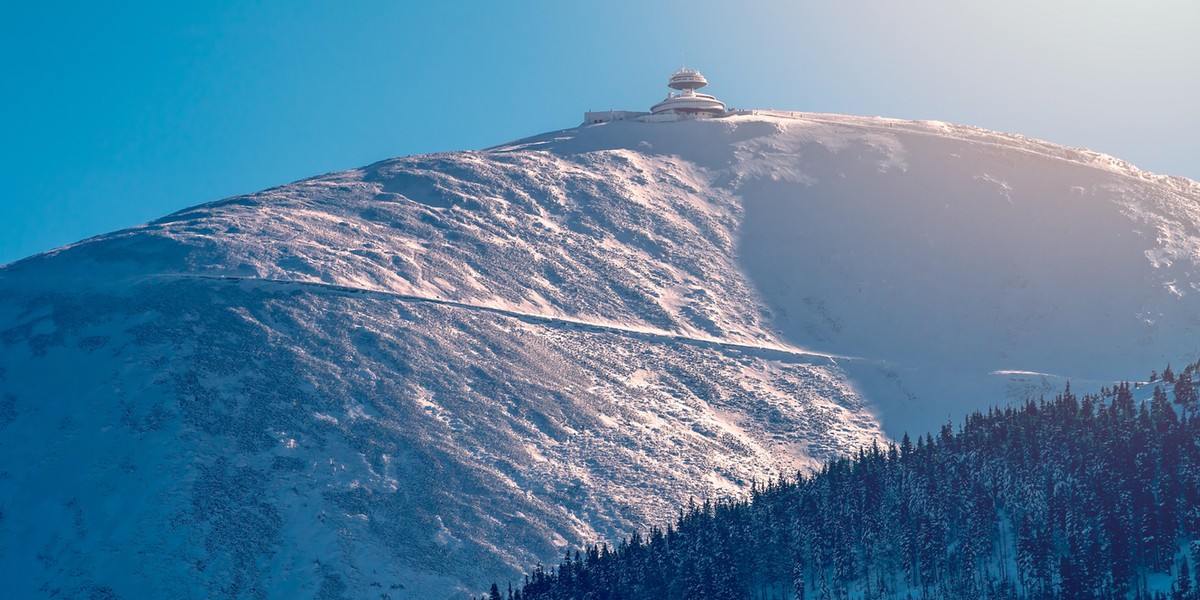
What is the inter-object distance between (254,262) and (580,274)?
1283 inches

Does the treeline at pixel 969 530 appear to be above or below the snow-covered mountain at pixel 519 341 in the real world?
below

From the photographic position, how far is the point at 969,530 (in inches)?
4033

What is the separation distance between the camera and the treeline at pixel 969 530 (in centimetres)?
9781

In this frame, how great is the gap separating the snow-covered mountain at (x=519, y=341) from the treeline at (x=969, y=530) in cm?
1211

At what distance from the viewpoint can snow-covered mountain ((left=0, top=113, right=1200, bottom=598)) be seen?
376 feet

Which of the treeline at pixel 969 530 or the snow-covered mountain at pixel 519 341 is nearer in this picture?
the treeline at pixel 969 530

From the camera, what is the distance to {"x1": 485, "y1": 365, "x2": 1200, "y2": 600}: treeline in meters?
97.8

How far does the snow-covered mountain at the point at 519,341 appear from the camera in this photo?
115 meters

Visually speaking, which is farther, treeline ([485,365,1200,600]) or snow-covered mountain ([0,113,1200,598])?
snow-covered mountain ([0,113,1200,598])

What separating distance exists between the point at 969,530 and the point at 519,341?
51.8 metres

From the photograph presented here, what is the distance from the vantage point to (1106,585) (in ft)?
313

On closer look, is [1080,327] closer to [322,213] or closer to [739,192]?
[739,192]

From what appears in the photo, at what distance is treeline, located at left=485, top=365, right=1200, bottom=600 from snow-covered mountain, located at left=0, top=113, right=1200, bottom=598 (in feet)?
39.7

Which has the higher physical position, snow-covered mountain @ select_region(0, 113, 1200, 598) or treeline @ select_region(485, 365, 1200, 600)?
snow-covered mountain @ select_region(0, 113, 1200, 598)
